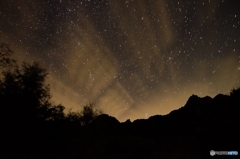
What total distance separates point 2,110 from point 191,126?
144 feet

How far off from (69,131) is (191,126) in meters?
33.6

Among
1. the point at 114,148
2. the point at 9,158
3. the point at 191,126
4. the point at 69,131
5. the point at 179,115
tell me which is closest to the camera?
the point at 9,158

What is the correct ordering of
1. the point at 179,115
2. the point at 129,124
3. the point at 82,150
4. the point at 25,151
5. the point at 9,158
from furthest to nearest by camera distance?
the point at 129,124
the point at 179,115
the point at 82,150
the point at 25,151
the point at 9,158

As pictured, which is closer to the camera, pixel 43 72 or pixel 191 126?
pixel 43 72

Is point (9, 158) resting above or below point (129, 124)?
below

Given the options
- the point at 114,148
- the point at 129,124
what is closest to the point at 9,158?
the point at 114,148

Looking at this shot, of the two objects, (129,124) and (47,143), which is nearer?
(47,143)

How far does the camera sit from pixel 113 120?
63219mm

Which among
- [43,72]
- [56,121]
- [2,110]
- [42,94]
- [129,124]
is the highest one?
[129,124]

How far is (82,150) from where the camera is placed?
78.2 ft

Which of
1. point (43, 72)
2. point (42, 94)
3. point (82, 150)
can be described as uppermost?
point (43, 72)

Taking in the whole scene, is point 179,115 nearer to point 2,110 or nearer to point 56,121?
point 56,121

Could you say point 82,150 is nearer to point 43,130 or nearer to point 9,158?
point 43,130

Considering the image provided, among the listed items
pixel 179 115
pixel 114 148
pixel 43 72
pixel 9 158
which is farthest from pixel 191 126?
pixel 9 158
